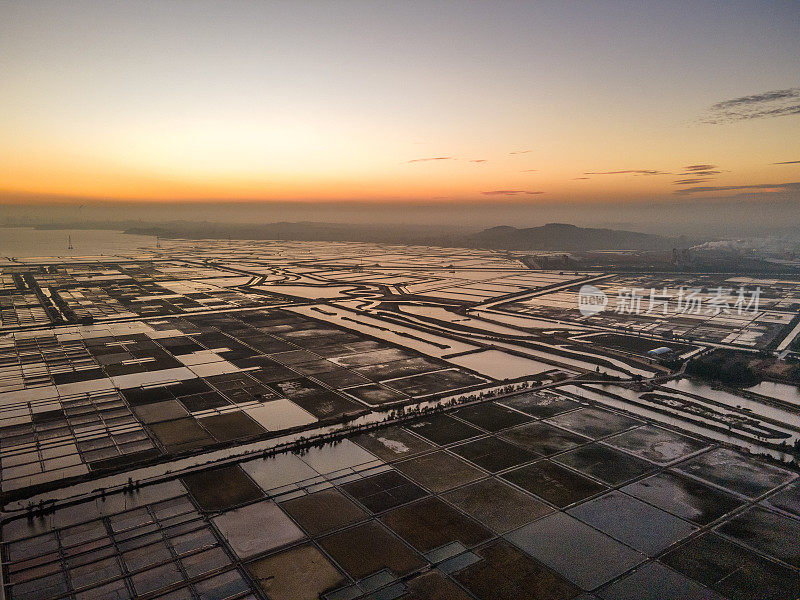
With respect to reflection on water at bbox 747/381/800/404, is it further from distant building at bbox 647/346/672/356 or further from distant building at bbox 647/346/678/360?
distant building at bbox 647/346/672/356

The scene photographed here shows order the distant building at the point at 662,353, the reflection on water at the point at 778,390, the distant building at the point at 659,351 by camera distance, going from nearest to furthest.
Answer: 1. the reflection on water at the point at 778,390
2. the distant building at the point at 662,353
3. the distant building at the point at 659,351

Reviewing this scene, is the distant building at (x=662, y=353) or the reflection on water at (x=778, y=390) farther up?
the distant building at (x=662, y=353)

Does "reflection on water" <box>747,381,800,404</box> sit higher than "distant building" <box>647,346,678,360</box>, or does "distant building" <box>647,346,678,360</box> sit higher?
"distant building" <box>647,346,678,360</box>

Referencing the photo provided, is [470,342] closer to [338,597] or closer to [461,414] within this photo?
[461,414]

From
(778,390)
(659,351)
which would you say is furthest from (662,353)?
(778,390)

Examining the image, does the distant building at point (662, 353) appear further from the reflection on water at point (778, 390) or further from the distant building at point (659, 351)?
the reflection on water at point (778, 390)

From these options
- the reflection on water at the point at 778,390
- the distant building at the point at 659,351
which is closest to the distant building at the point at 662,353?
the distant building at the point at 659,351

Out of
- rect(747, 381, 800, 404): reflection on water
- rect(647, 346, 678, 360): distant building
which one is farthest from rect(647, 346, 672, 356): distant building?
rect(747, 381, 800, 404): reflection on water

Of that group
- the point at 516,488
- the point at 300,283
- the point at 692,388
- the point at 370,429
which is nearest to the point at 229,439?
the point at 370,429

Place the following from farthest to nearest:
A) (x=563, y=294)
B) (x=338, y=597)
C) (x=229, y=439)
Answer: (x=563, y=294) < (x=229, y=439) < (x=338, y=597)

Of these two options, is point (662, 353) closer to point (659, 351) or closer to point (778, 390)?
point (659, 351)

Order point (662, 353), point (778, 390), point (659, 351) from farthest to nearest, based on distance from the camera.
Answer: point (659, 351) → point (662, 353) → point (778, 390)
